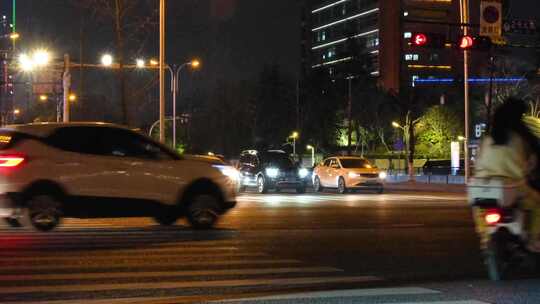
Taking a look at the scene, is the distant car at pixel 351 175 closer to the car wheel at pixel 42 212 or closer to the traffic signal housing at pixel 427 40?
the traffic signal housing at pixel 427 40

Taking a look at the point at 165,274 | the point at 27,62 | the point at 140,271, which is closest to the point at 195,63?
the point at 27,62

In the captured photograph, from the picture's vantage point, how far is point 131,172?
1424 centimetres

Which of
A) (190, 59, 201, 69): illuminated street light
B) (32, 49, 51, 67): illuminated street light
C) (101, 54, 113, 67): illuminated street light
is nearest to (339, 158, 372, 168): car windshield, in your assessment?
(190, 59, 201, 69): illuminated street light

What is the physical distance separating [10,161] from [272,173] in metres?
22.0

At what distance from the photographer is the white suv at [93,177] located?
1365 centimetres

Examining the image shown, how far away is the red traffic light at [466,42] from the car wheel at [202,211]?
14.2m

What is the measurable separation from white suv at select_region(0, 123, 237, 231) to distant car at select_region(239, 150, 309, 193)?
1989cm

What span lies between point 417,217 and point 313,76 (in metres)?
83.5

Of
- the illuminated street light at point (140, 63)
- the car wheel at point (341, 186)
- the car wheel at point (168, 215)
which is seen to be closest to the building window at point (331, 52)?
the car wheel at point (341, 186)

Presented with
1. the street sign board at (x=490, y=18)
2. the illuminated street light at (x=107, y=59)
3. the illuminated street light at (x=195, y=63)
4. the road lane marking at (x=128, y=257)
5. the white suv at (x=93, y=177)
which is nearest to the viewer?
the road lane marking at (x=128, y=257)

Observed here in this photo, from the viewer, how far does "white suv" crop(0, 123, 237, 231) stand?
13648 mm

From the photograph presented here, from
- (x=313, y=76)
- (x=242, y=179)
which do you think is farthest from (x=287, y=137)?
(x=242, y=179)

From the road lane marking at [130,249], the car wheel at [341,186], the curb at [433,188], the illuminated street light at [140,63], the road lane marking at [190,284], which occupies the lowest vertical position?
the curb at [433,188]

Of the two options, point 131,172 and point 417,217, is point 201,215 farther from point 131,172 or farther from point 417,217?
point 417,217
